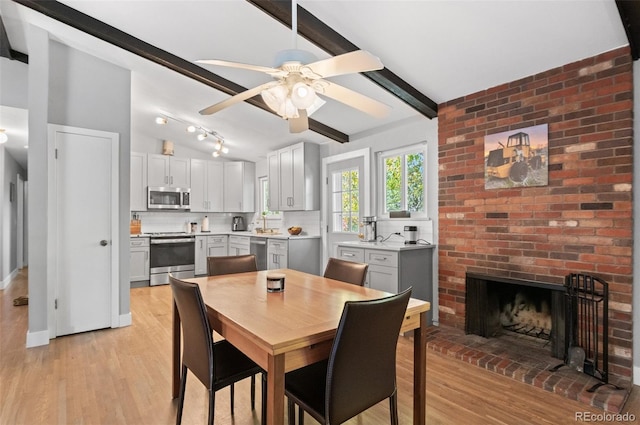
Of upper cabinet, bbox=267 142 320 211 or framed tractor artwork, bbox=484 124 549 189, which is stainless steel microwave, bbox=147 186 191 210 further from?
framed tractor artwork, bbox=484 124 549 189

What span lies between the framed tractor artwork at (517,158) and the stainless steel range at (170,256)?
4.90 metres

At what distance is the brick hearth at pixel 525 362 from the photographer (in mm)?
2195

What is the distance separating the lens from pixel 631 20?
210 centimetres

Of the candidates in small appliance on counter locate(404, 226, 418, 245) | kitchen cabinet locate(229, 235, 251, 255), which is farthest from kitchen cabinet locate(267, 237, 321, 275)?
small appliance on counter locate(404, 226, 418, 245)

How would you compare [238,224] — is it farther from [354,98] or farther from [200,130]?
[354,98]

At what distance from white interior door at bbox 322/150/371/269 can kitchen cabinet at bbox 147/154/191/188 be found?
111 inches

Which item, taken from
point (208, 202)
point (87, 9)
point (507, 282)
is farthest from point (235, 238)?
point (507, 282)

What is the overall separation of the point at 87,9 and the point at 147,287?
409 centimetres

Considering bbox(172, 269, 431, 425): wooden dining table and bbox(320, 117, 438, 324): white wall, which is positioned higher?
bbox(320, 117, 438, 324): white wall

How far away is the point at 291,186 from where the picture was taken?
5312mm

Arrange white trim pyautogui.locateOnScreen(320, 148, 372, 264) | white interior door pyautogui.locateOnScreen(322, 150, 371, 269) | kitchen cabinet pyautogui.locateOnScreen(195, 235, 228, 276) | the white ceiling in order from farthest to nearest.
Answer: kitchen cabinet pyautogui.locateOnScreen(195, 235, 228, 276) → white interior door pyautogui.locateOnScreen(322, 150, 371, 269) → white trim pyautogui.locateOnScreen(320, 148, 372, 264) → the white ceiling

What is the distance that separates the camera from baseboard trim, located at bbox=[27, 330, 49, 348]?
312 cm

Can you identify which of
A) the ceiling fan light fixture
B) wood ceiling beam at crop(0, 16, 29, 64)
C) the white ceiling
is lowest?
the ceiling fan light fixture

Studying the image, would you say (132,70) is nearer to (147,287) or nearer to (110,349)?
(110,349)
